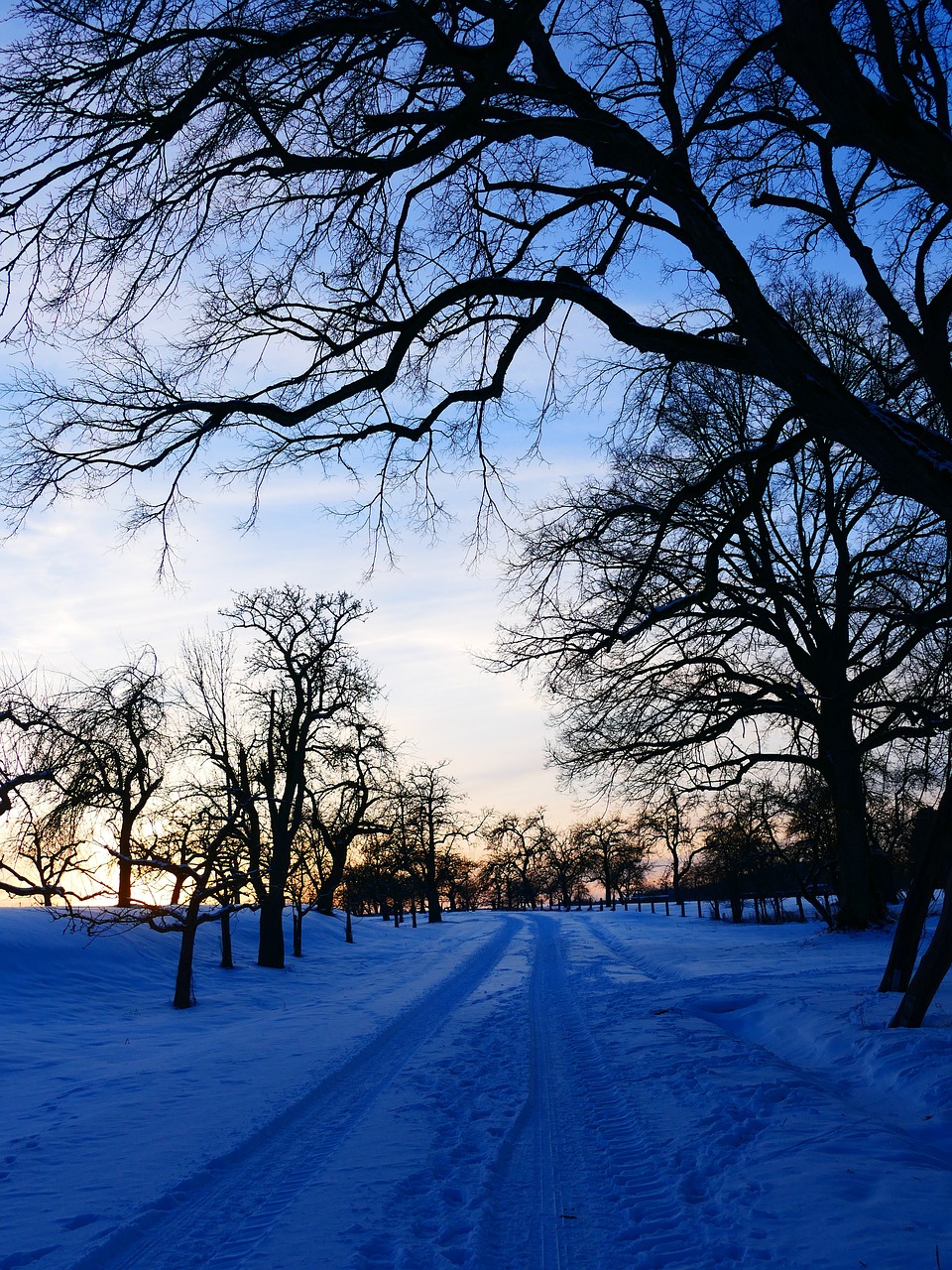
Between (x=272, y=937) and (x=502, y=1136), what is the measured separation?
18.2m

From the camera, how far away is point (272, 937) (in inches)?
870

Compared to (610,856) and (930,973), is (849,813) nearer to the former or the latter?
(930,973)

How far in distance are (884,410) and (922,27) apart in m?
3.68

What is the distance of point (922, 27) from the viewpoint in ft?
23.3

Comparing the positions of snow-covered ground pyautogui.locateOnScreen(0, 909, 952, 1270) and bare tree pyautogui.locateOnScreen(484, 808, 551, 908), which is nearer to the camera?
snow-covered ground pyautogui.locateOnScreen(0, 909, 952, 1270)

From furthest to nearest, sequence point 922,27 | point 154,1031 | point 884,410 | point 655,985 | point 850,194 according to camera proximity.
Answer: point 655,985
point 154,1031
point 850,194
point 922,27
point 884,410

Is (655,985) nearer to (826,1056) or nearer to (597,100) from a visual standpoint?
(826,1056)

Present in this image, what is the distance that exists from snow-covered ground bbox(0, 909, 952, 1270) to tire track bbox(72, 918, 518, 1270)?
2 cm

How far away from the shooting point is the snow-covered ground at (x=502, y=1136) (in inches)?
152

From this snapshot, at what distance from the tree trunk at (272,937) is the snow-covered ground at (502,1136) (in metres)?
9.59

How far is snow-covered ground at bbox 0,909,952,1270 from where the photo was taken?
12.6 feet

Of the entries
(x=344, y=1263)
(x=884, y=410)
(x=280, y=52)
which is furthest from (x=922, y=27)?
(x=344, y=1263)

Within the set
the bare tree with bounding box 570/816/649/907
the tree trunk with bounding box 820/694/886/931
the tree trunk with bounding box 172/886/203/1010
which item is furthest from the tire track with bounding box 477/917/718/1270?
the bare tree with bounding box 570/816/649/907

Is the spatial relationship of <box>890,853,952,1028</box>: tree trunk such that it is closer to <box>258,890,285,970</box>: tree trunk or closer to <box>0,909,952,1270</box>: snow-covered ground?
<box>0,909,952,1270</box>: snow-covered ground
